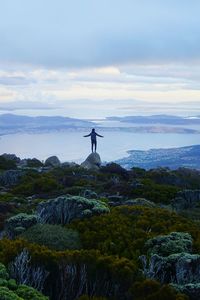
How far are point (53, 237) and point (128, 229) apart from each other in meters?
1.60

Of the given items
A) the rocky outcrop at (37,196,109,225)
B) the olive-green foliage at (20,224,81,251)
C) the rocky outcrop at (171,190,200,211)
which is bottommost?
the rocky outcrop at (171,190,200,211)

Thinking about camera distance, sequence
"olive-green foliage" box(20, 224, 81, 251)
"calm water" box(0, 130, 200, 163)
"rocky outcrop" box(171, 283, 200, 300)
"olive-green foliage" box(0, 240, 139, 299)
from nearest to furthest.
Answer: "rocky outcrop" box(171, 283, 200, 300) < "olive-green foliage" box(0, 240, 139, 299) < "olive-green foliage" box(20, 224, 81, 251) < "calm water" box(0, 130, 200, 163)

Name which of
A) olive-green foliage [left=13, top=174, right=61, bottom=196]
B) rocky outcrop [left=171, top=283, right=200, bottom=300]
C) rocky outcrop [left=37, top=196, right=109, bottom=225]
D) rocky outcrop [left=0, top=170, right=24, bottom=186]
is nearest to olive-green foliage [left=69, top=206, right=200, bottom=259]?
rocky outcrop [left=37, top=196, right=109, bottom=225]

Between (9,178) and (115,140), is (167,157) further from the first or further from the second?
(9,178)

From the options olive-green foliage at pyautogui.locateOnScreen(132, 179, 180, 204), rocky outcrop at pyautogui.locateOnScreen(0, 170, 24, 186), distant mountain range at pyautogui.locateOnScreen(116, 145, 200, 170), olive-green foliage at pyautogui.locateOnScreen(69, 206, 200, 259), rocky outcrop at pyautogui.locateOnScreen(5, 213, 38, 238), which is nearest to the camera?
olive-green foliage at pyautogui.locateOnScreen(69, 206, 200, 259)

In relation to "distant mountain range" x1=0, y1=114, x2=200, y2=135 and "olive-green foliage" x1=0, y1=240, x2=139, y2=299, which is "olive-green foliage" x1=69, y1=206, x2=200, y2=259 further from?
"distant mountain range" x1=0, y1=114, x2=200, y2=135

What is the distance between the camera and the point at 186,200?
18.2m

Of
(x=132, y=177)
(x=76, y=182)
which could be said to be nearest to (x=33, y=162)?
(x=132, y=177)

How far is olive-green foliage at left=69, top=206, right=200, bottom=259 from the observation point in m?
9.75

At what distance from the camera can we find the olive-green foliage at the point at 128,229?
9750mm

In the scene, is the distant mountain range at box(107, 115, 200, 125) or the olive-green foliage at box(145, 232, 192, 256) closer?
the olive-green foliage at box(145, 232, 192, 256)

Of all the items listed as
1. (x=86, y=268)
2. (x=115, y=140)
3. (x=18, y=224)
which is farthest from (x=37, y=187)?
(x=115, y=140)

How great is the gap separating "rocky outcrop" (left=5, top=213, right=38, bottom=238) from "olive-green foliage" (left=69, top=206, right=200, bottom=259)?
769 mm

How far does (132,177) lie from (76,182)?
4877 mm
